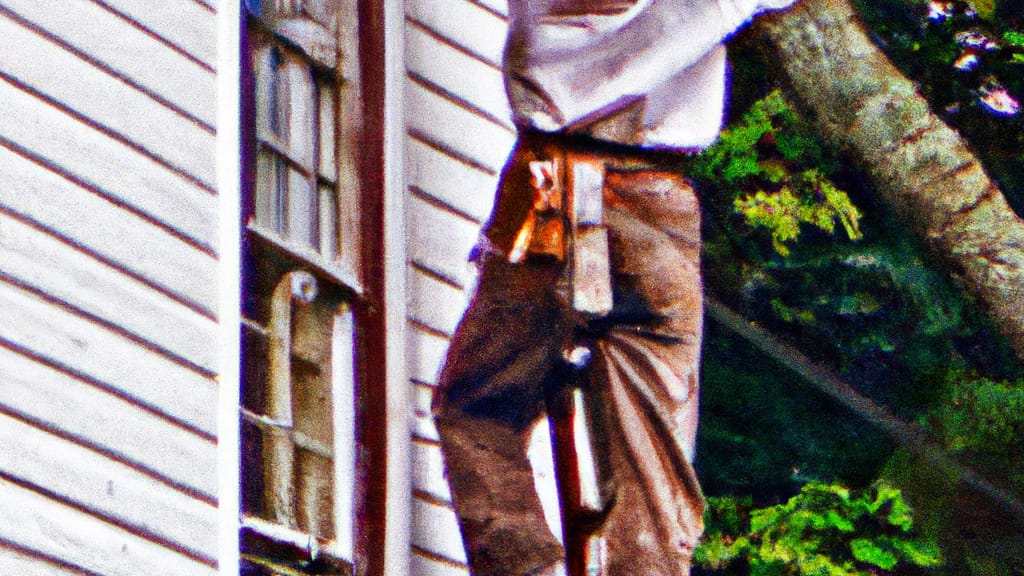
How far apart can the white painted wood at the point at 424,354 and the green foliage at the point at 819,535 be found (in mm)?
1155

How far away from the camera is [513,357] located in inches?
118

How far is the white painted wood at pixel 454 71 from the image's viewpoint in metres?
4.18

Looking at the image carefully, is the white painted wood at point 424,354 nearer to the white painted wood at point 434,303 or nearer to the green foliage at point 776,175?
the white painted wood at point 434,303

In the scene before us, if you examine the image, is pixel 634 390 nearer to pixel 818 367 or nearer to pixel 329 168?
pixel 329 168

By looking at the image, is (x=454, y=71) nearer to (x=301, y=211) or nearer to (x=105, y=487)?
(x=301, y=211)

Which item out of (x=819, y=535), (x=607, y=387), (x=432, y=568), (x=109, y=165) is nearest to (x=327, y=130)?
(x=109, y=165)

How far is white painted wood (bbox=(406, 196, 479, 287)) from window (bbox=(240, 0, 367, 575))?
153 mm

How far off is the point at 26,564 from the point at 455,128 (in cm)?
156

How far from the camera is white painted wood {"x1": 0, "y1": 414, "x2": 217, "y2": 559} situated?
3062 mm

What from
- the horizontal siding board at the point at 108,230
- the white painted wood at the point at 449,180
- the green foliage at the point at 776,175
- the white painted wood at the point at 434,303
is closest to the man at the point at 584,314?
the horizontal siding board at the point at 108,230

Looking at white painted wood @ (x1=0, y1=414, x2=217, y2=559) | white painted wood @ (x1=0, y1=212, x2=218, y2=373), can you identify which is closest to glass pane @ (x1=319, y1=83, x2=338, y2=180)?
white painted wood @ (x1=0, y1=212, x2=218, y2=373)

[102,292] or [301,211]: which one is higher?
[301,211]

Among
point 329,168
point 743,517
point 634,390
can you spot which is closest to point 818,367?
point 743,517

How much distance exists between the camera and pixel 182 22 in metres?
3.63
